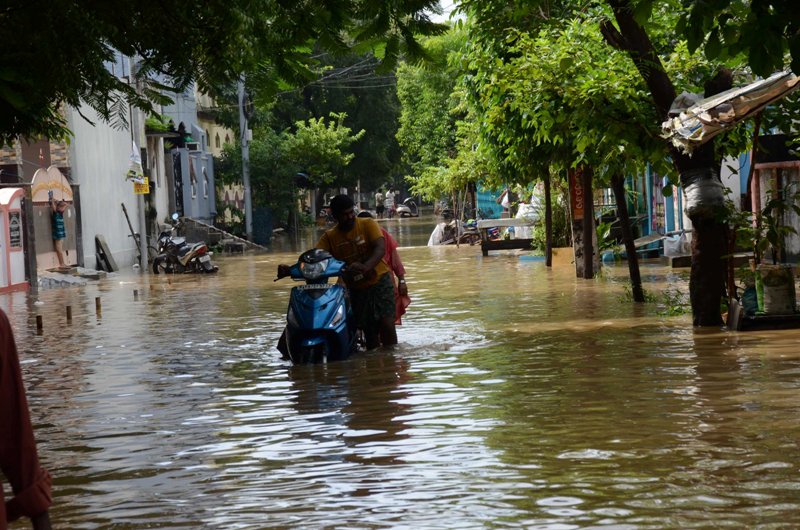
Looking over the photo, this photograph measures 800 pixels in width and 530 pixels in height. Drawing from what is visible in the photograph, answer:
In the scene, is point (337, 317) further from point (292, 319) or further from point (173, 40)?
point (173, 40)

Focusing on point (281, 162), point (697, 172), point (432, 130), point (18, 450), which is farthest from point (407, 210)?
point (18, 450)

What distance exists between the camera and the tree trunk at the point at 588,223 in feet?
71.8

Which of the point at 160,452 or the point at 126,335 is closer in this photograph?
the point at 160,452

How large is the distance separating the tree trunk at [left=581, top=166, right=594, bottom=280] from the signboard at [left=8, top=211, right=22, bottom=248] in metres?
12.2

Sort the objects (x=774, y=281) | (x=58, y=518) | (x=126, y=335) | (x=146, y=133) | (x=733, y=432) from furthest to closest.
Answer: (x=146, y=133) → (x=126, y=335) → (x=774, y=281) → (x=733, y=432) → (x=58, y=518)

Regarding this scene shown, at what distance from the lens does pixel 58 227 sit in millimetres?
31641

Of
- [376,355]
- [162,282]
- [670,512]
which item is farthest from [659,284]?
[670,512]

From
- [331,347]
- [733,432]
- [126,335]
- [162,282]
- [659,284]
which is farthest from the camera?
[162,282]

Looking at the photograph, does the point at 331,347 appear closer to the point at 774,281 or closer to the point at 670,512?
the point at 774,281

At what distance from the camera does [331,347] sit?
1236 centimetres

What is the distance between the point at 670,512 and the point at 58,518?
3.04 meters

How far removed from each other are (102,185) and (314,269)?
88.1 ft

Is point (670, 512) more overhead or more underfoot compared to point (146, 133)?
more underfoot

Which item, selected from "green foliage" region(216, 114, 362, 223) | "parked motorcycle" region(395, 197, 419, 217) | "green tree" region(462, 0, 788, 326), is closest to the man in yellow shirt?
"green tree" region(462, 0, 788, 326)
